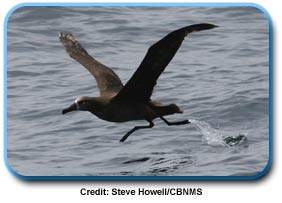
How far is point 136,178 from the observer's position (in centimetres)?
972

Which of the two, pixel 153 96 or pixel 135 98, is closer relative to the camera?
pixel 135 98

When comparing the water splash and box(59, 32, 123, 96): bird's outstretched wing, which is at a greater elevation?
box(59, 32, 123, 96): bird's outstretched wing

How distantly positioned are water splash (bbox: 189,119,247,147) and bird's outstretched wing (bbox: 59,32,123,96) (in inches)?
32.6

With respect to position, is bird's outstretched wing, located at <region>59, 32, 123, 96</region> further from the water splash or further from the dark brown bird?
the water splash

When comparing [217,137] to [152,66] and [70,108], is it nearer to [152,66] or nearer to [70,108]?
[152,66]

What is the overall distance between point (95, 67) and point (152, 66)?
947 millimetres

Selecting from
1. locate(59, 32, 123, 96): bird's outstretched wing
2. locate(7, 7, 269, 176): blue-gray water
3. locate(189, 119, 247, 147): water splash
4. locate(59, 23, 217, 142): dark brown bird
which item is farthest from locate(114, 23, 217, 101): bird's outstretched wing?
locate(189, 119, 247, 147): water splash

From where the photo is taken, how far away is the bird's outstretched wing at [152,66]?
29.7 feet

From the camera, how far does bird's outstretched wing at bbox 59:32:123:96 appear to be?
33.0ft

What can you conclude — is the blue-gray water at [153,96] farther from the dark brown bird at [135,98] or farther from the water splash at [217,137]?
the dark brown bird at [135,98]

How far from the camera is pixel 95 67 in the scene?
10250 millimetres

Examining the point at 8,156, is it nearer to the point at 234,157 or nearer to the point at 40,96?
the point at 40,96

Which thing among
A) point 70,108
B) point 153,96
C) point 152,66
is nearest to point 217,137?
point 153,96

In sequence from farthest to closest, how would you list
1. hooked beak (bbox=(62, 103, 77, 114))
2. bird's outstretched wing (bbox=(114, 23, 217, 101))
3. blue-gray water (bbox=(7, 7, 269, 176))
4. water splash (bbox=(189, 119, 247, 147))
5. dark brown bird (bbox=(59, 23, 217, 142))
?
1. water splash (bbox=(189, 119, 247, 147))
2. blue-gray water (bbox=(7, 7, 269, 176))
3. hooked beak (bbox=(62, 103, 77, 114))
4. dark brown bird (bbox=(59, 23, 217, 142))
5. bird's outstretched wing (bbox=(114, 23, 217, 101))
